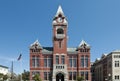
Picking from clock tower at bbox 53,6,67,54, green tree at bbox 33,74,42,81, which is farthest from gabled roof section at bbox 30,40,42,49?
green tree at bbox 33,74,42,81

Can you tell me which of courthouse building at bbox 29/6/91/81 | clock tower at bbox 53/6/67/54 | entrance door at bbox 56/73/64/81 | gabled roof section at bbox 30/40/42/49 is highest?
clock tower at bbox 53/6/67/54

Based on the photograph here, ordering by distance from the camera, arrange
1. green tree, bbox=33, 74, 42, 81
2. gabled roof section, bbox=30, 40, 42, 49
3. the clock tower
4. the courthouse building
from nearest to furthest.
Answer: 1. green tree, bbox=33, 74, 42, 81
2. the courthouse building
3. gabled roof section, bbox=30, 40, 42, 49
4. the clock tower

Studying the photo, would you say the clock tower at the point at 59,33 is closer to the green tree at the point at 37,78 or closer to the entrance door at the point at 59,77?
the entrance door at the point at 59,77

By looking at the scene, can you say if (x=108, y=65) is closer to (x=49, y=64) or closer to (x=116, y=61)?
(x=116, y=61)

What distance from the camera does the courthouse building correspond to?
105m

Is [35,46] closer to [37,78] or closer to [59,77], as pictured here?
[37,78]

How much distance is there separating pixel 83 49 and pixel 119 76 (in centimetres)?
1631

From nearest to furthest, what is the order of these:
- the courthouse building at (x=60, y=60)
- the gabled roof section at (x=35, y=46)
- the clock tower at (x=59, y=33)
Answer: the courthouse building at (x=60, y=60) → the gabled roof section at (x=35, y=46) → the clock tower at (x=59, y=33)

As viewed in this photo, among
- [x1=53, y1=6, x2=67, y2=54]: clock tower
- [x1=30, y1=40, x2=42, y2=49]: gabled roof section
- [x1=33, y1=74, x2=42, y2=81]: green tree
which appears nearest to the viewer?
[x1=33, y1=74, x2=42, y2=81]: green tree

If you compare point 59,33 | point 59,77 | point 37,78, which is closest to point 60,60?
point 59,77

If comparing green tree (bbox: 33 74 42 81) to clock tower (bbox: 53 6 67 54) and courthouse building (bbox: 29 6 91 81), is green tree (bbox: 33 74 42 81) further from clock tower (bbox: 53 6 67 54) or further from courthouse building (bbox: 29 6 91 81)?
clock tower (bbox: 53 6 67 54)

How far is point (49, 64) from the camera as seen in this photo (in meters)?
106

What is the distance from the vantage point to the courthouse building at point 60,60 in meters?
105

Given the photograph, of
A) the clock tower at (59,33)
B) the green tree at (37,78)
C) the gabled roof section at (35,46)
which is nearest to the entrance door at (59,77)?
the clock tower at (59,33)
